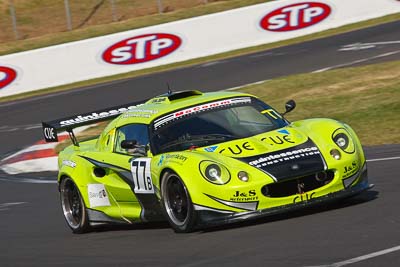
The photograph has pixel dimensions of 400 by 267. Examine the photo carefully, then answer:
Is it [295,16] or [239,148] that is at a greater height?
[239,148]

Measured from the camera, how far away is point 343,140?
8.96 m

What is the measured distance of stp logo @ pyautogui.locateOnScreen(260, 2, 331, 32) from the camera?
30734 millimetres

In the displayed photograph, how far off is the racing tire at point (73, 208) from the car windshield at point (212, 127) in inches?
54.6

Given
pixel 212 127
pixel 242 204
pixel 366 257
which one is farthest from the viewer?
pixel 212 127

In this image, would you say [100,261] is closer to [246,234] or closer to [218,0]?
[246,234]

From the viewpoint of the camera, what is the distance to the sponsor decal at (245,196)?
8.28 m

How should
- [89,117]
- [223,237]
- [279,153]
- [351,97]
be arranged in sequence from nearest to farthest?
[223,237] → [279,153] → [89,117] → [351,97]

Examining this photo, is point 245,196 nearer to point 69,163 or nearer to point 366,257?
point 366,257

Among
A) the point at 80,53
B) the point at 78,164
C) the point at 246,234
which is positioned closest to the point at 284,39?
the point at 80,53

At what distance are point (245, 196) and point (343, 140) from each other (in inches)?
47.8

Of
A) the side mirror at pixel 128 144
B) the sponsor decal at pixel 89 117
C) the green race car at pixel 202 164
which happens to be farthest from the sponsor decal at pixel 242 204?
the sponsor decal at pixel 89 117

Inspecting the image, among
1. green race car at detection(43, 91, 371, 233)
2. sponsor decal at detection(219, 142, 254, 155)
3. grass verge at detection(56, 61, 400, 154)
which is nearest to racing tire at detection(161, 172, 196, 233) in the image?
green race car at detection(43, 91, 371, 233)

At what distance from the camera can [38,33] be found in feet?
109

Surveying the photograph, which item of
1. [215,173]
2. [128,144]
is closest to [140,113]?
[128,144]
